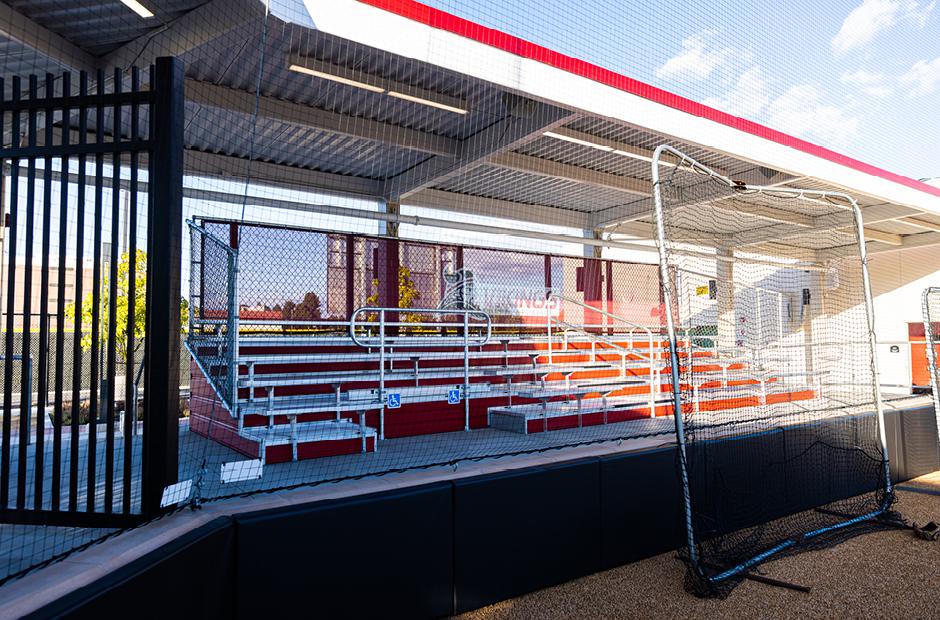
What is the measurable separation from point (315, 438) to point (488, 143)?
4698mm

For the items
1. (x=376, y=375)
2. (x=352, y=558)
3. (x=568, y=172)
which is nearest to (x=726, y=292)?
(x=568, y=172)

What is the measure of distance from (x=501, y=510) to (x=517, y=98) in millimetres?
5513

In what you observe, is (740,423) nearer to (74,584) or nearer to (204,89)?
(74,584)

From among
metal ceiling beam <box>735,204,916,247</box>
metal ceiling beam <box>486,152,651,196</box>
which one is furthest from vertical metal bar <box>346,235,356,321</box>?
metal ceiling beam <box>735,204,916,247</box>

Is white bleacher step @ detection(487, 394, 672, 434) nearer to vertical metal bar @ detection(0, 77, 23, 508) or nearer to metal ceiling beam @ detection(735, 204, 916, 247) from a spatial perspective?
vertical metal bar @ detection(0, 77, 23, 508)

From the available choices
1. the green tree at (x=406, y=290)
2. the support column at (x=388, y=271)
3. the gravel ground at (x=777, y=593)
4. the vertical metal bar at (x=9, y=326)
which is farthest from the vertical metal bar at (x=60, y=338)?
the green tree at (x=406, y=290)

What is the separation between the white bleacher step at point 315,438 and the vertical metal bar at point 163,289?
104 inches

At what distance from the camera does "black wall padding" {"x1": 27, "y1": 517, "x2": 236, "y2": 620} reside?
1.57 metres

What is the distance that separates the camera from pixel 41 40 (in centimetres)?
549

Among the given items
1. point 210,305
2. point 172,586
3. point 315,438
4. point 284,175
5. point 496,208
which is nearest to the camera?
point 172,586

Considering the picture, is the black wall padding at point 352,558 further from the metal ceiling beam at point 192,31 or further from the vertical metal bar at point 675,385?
the metal ceiling beam at point 192,31

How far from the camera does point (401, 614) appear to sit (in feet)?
8.58

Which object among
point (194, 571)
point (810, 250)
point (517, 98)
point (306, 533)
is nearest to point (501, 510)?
point (306, 533)

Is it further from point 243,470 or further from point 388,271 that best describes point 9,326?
point 388,271
